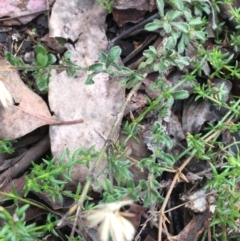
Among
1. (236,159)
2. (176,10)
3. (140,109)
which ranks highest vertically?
(176,10)

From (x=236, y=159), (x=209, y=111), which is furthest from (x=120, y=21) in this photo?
(x=236, y=159)

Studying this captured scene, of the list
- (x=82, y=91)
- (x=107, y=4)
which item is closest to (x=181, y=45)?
(x=107, y=4)

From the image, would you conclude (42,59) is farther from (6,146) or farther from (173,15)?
(173,15)

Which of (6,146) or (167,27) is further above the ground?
(167,27)

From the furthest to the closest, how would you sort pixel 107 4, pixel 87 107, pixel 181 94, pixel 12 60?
pixel 107 4
pixel 87 107
pixel 181 94
pixel 12 60

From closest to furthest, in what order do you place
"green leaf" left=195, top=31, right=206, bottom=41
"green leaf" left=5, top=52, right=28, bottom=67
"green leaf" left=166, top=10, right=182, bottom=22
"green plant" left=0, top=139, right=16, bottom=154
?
"green leaf" left=5, top=52, right=28, bottom=67
"green plant" left=0, top=139, right=16, bottom=154
"green leaf" left=166, top=10, right=182, bottom=22
"green leaf" left=195, top=31, right=206, bottom=41

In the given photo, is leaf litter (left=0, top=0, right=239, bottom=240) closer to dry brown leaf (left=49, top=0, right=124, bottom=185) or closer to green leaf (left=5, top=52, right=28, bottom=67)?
dry brown leaf (left=49, top=0, right=124, bottom=185)

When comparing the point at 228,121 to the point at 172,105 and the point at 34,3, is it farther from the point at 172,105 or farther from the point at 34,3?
the point at 34,3

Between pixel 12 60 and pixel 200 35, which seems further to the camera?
pixel 200 35

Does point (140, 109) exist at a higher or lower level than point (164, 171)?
higher

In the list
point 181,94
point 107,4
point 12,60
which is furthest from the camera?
point 107,4

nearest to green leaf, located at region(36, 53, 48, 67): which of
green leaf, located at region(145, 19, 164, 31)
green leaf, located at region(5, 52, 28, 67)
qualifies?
green leaf, located at region(5, 52, 28, 67)
